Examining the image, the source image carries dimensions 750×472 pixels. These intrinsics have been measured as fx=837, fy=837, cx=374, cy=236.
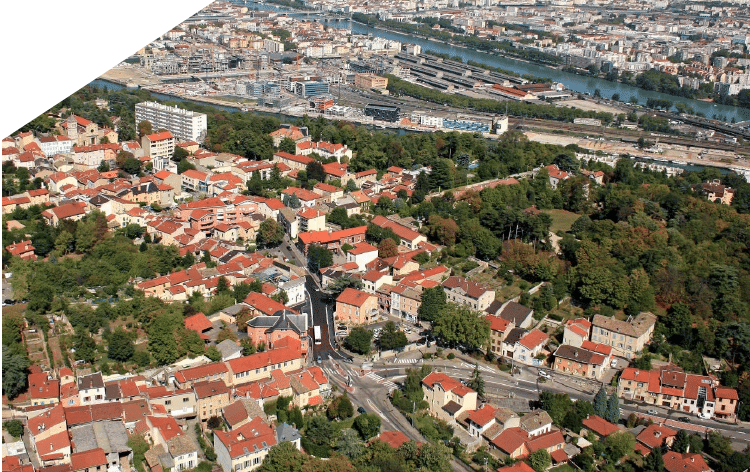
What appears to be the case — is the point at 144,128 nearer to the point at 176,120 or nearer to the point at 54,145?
Result: the point at 176,120

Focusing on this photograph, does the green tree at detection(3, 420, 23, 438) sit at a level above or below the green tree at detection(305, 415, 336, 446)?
above

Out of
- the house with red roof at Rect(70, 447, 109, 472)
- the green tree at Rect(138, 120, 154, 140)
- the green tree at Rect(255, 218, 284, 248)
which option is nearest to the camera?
the house with red roof at Rect(70, 447, 109, 472)

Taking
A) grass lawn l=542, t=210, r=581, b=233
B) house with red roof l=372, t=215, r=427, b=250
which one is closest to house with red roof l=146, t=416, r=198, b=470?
house with red roof l=372, t=215, r=427, b=250

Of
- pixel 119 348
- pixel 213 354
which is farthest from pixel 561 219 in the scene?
pixel 119 348

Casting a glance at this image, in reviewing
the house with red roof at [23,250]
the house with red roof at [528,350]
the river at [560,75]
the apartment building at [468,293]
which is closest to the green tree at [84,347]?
the house with red roof at [23,250]

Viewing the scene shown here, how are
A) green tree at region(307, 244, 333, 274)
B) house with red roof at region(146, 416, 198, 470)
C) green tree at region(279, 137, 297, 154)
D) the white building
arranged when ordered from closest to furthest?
house with red roof at region(146, 416, 198, 470)
green tree at region(307, 244, 333, 274)
the white building
green tree at region(279, 137, 297, 154)

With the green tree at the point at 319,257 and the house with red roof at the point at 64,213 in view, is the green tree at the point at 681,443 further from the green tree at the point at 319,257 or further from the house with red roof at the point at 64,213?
the house with red roof at the point at 64,213

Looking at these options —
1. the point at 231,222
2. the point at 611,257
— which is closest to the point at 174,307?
the point at 231,222

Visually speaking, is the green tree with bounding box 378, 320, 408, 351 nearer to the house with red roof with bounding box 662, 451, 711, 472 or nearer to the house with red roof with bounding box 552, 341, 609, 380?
the house with red roof with bounding box 552, 341, 609, 380
